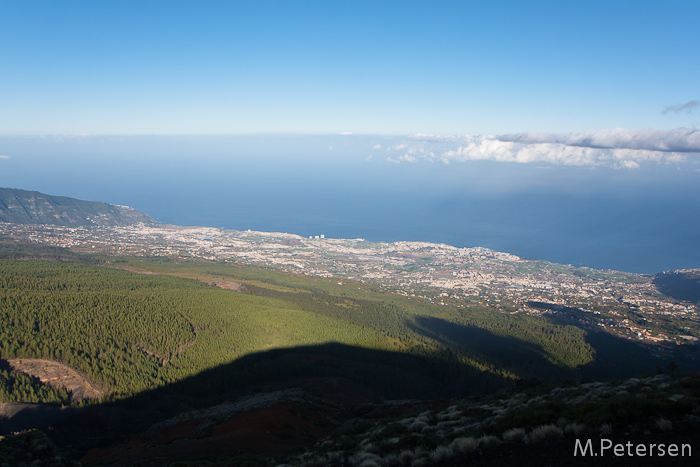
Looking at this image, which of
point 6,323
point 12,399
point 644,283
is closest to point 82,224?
point 6,323

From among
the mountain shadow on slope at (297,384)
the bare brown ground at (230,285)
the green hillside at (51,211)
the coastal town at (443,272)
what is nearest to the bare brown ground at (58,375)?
the mountain shadow on slope at (297,384)

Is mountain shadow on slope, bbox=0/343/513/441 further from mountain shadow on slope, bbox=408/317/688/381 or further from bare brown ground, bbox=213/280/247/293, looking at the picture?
bare brown ground, bbox=213/280/247/293

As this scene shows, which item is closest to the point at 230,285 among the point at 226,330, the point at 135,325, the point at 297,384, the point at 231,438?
the point at 226,330

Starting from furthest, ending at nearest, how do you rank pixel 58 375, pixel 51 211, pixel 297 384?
pixel 51 211 < pixel 297 384 < pixel 58 375

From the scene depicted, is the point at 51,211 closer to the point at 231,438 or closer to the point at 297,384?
the point at 297,384

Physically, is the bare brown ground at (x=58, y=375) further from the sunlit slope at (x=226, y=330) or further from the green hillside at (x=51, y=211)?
the green hillside at (x=51, y=211)

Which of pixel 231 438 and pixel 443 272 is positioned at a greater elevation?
pixel 231 438
